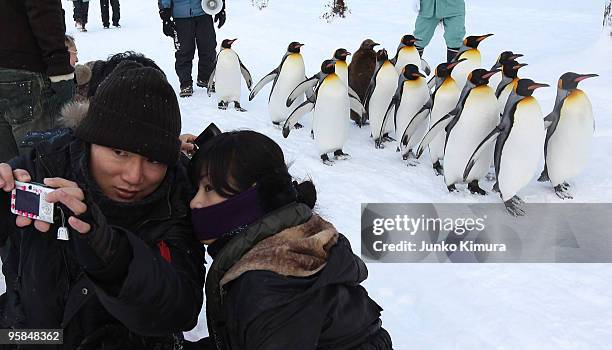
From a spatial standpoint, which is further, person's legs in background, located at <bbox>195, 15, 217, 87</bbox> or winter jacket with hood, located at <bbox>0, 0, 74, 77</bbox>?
person's legs in background, located at <bbox>195, 15, 217, 87</bbox>

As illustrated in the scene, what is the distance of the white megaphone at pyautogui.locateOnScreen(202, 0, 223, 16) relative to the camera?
5551mm

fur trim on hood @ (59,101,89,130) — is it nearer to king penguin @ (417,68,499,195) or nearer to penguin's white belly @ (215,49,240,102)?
king penguin @ (417,68,499,195)

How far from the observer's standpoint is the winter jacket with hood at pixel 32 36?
1.94 m

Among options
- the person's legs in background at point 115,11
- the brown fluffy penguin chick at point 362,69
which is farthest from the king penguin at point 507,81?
the person's legs in background at point 115,11

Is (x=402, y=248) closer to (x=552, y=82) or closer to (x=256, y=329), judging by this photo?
(x=256, y=329)

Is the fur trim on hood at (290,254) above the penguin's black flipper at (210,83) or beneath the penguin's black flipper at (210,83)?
above

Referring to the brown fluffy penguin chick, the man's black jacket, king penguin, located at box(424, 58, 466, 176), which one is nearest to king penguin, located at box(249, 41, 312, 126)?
the brown fluffy penguin chick

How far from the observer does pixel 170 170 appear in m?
1.37

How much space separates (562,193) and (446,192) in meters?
0.69

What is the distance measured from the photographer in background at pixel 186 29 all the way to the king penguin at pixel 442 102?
2.84 m

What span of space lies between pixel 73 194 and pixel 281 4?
11561 millimetres

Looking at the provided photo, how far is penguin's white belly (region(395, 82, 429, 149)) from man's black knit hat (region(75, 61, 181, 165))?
300 centimetres

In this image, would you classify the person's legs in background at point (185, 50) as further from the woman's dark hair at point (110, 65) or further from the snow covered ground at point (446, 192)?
the woman's dark hair at point (110, 65)

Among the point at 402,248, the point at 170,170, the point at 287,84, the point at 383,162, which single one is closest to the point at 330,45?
the point at 287,84
